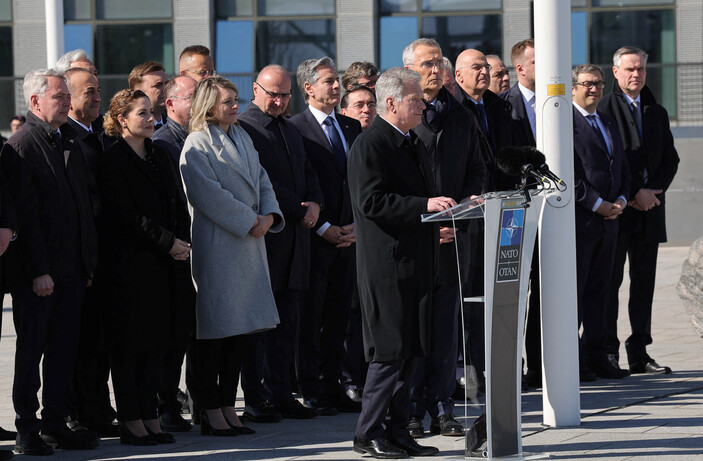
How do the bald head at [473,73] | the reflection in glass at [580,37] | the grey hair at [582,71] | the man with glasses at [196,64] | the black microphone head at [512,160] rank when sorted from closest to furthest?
the black microphone head at [512,160] < the bald head at [473,73] < the man with glasses at [196,64] < the grey hair at [582,71] < the reflection in glass at [580,37]

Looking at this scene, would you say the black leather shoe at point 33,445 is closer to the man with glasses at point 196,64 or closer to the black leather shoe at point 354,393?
the black leather shoe at point 354,393

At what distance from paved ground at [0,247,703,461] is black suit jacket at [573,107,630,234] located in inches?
48.9

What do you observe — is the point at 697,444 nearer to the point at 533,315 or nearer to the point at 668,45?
the point at 533,315

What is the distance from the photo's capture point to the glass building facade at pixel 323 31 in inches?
938

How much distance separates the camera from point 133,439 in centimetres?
767

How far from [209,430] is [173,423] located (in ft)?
1.17

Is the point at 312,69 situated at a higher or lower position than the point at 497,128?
higher

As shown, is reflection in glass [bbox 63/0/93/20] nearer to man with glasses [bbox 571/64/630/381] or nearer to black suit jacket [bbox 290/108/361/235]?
man with glasses [bbox 571/64/630/381]

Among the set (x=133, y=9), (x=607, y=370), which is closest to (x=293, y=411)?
(x=607, y=370)

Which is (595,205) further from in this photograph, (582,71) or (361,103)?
(361,103)

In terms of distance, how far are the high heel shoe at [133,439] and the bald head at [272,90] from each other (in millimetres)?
2413

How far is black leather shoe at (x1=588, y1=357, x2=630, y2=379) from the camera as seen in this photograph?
33.6 ft

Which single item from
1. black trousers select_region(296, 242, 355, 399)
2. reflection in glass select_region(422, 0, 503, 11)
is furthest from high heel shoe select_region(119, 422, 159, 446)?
reflection in glass select_region(422, 0, 503, 11)

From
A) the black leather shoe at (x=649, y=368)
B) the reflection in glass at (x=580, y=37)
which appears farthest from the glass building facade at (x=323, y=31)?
the black leather shoe at (x=649, y=368)
